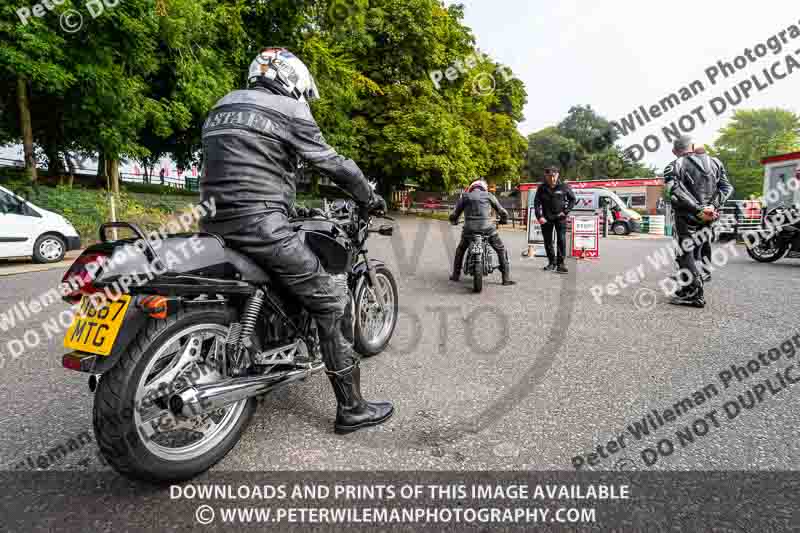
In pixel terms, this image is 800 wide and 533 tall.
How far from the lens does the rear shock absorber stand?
2.39m

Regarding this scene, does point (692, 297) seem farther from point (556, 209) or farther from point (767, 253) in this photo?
point (767, 253)

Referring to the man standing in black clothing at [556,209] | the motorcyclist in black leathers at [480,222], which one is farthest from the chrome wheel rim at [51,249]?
the man standing in black clothing at [556,209]

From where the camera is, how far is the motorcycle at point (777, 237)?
9516mm

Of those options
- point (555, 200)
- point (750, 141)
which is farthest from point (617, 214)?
point (750, 141)

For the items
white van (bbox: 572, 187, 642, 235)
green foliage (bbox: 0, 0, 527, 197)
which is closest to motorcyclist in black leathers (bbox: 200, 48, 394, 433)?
green foliage (bbox: 0, 0, 527, 197)

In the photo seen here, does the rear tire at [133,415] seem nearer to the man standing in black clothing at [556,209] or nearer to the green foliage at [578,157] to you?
the man standing in black clothing at [556,209]

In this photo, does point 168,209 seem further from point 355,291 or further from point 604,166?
point 604,166

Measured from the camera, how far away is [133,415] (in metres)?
1.97

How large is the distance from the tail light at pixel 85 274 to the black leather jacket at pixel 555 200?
8325mm

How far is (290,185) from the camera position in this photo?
8.75 feet

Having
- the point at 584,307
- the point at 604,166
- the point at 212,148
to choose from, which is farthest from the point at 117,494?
the point at 604,166

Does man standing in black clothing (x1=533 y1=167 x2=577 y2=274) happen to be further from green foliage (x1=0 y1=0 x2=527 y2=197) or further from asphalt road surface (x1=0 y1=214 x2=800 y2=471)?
green foliage (x1=0 y1=0 x2=527 y2=197)

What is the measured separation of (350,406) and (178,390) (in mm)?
967

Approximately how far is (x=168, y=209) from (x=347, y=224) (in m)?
15.4
